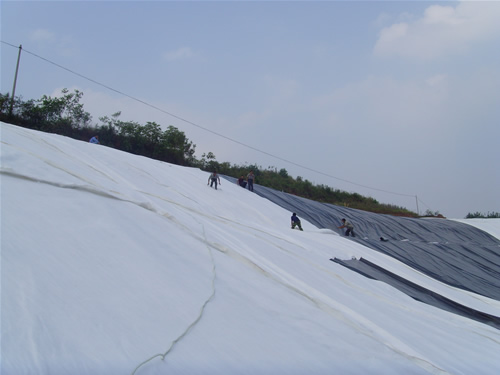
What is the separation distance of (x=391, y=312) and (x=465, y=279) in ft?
16.4

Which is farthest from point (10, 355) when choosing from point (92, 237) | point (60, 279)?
point (92, 237)

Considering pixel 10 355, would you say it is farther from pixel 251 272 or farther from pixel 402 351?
pixel 402 351

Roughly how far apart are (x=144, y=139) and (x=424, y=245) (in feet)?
48.1

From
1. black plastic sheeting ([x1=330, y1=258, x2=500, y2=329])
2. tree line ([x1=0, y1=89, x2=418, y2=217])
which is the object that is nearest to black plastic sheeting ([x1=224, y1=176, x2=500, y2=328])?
black plastic sheeting ([x1=330, y1=258, x2=500, y2=329])

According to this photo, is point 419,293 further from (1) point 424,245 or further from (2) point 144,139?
(2) point 144,139

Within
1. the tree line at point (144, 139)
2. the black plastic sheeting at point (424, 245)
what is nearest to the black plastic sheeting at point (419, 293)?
the black plastic sheeting at point (424, 245)

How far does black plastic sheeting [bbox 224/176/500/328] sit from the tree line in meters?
8.90

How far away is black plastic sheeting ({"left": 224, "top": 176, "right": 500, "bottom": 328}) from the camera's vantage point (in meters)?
6.69

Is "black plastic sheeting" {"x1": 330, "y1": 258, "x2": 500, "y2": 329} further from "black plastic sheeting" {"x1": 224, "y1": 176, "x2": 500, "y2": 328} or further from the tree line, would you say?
the tree line

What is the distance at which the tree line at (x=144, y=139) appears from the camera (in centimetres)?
1553

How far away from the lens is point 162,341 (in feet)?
6.26

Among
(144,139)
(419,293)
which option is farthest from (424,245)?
(144,139)

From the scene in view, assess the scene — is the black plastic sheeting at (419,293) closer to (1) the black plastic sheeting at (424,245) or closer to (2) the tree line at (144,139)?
(1) the black plastic sheeting at (424,245)

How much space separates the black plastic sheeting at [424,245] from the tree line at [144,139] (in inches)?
350
